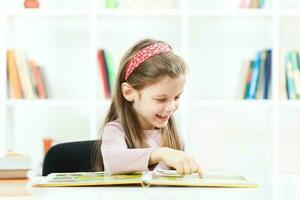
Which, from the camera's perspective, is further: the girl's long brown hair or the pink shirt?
the girl's long brown hair

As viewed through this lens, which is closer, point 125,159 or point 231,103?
point 125,159

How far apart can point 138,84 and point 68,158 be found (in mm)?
299

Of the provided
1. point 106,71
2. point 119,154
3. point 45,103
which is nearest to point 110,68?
point 106,71

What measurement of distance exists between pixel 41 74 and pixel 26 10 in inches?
15.2

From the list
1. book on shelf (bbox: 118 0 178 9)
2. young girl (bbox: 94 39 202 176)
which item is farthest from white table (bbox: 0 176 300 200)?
book on shelf (bbox: 118 0 178 9)

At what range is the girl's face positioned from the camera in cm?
196

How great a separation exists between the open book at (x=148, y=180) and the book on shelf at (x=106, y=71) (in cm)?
221

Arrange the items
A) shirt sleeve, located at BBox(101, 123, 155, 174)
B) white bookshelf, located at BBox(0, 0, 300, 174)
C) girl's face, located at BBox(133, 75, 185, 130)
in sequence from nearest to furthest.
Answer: shirt sleeve, located at BBox(101, 123, 155, 174) → girl's face, located at BBox(133, 75, 185, 130) → white bookshelf, located at BBox(0, 0, 300, 174)

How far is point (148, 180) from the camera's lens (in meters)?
1.42

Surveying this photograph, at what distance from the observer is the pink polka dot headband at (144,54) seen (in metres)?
2.02

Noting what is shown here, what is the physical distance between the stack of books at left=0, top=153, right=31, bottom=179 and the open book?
9 centimetres

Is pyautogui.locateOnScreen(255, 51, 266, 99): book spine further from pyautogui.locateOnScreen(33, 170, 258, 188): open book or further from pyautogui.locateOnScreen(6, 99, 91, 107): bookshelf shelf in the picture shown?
pyautogui.locateOnScreen(33, 170, 258, 188): open book

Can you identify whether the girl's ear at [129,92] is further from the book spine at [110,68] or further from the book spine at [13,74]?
the book spine at [13,74]

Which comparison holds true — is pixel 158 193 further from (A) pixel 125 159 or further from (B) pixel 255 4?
(B) pixel 255 4
